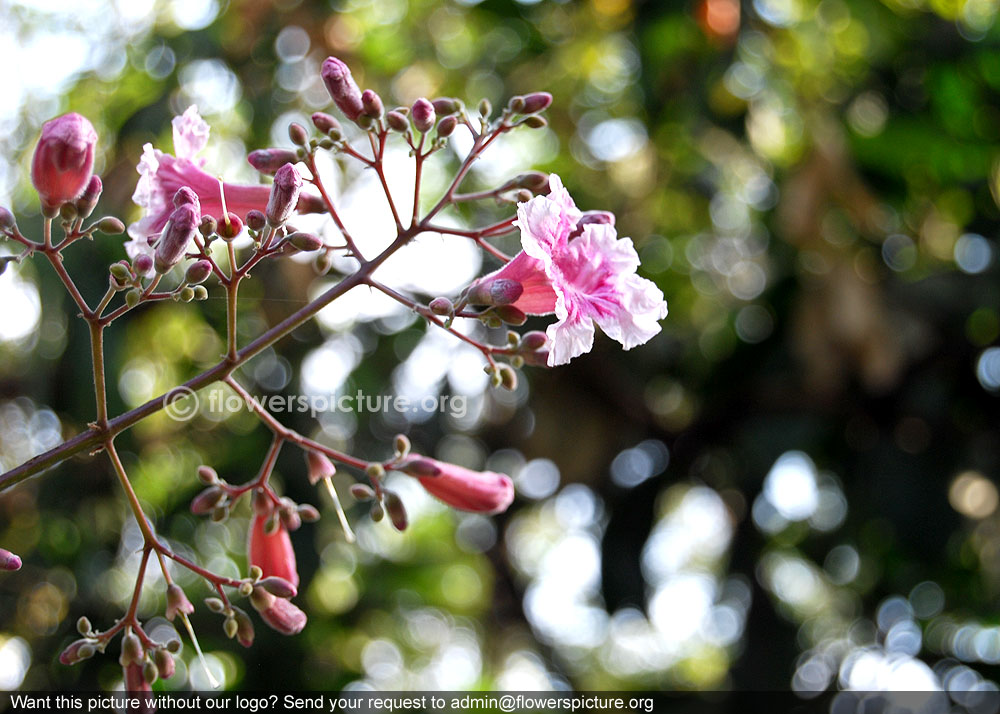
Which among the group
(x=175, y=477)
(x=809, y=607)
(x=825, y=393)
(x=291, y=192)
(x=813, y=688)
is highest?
(x=291, y=192)

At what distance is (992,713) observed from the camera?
3799 millimetres

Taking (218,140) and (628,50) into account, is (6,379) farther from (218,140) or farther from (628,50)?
(628,50)

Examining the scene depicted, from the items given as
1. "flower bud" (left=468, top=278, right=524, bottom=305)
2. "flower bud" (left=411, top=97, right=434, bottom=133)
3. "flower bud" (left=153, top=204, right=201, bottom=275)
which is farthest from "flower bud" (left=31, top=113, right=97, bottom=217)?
"flower bud" (left=468, top=278, right=524, bottom=305)

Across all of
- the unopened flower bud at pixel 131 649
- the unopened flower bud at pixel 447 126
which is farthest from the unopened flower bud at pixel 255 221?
the unopened flower bud at pixel 131 649

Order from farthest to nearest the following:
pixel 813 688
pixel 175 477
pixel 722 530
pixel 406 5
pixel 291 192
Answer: pixel 406 5, pixel 722 530, pixel 813 688, pixel 175 477, pixel 291 192

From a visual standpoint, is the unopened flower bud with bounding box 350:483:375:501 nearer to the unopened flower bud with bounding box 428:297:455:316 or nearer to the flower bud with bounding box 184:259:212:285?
the unopened flower bud with bounding box 428:297:455:316

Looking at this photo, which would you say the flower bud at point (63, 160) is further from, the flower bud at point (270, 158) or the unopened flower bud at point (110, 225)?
the flower bud at point (270, 158)

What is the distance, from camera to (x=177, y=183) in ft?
5.23

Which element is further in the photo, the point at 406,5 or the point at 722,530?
the point at 406,5

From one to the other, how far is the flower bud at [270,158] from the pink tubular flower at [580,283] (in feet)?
1.31

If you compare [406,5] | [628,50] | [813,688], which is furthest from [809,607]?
[406,5]

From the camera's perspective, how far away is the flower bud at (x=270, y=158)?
152 centimetres

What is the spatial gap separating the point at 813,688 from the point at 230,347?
13.2ft

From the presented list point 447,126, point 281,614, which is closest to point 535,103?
point 447,126
